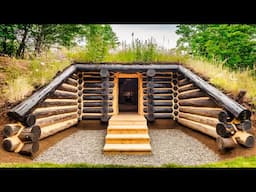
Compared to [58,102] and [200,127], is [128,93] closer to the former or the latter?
[58,102]

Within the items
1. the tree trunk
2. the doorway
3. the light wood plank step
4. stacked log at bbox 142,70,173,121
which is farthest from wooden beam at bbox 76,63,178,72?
the doorway

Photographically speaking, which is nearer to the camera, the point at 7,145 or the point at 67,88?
the point at 7,145

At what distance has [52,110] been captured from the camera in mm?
4777

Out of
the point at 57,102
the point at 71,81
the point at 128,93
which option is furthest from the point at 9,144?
the point at 128,93

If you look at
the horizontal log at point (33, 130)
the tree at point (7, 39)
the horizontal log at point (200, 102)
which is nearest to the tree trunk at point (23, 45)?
the tree at point (7, 39)

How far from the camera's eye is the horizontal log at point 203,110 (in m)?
4.26

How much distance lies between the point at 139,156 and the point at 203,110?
5.36 ft

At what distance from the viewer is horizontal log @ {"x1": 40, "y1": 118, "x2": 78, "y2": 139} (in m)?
4.31

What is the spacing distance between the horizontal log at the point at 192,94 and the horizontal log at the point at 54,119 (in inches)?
108

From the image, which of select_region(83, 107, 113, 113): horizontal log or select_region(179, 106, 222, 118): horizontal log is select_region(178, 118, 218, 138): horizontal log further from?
select_region(83, 107, 113, 113): horizontal log
